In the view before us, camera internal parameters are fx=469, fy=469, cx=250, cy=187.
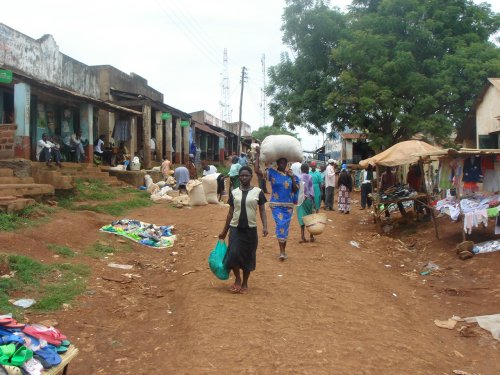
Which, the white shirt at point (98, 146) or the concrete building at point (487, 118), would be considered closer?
the concrete building at point (487, 118)

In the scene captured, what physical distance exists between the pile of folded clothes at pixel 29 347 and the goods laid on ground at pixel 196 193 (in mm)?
11528

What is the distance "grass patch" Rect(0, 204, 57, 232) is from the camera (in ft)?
26.6

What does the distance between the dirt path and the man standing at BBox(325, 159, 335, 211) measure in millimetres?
6183

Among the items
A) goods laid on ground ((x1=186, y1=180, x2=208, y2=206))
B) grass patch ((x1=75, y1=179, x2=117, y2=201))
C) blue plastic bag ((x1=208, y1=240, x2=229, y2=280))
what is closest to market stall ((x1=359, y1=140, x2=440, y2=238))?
goods laid on ground ((x1=186, y1=180, x2=208, y2=206))

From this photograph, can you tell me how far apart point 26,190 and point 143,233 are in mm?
2737

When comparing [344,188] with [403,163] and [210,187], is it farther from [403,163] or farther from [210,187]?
[210,187]

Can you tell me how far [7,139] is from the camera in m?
12.5


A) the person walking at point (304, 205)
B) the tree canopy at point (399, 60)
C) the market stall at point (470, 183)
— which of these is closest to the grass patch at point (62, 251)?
the person walking at point (304, 205)

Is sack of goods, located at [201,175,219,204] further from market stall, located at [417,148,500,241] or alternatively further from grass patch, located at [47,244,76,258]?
grass patch, located at [47,244,76,258]

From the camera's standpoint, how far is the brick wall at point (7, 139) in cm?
1244

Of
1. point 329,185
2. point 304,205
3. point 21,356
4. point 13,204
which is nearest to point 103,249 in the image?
point 13,204

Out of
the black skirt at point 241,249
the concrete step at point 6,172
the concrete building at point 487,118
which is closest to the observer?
the black skirt at point 241,249

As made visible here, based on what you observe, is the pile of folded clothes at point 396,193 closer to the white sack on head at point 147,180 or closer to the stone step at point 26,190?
the stone step at point 26,190

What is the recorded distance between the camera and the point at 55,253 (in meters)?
7.45
